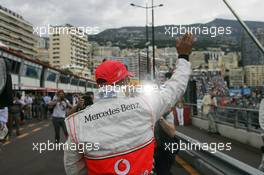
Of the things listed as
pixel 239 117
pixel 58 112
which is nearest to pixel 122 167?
pixel 58 112

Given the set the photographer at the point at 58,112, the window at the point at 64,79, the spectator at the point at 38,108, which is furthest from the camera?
the window at the point at 64,79

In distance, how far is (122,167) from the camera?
2.80 meters

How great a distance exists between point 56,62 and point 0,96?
125 m

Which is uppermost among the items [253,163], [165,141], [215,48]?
[215,48]

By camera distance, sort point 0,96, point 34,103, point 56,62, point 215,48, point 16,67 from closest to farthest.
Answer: point 0,96, point 34,103, point 16,67, point 215,48, point 56,62

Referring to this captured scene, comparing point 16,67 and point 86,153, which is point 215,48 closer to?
point 16,67

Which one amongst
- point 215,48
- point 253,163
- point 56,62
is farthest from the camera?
point 56,62

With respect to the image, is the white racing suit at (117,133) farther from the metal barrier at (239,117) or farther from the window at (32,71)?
the window at (32,71)

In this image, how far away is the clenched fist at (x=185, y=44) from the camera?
299 centimetres

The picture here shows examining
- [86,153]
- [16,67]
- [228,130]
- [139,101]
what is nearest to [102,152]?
[86,153]

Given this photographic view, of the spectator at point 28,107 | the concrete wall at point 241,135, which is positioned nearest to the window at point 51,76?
the spectator at point 28,107

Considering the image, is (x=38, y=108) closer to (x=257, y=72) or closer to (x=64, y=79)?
(x=257, y=72)

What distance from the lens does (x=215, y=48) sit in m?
66.1

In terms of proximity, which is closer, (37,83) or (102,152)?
(102,152)
